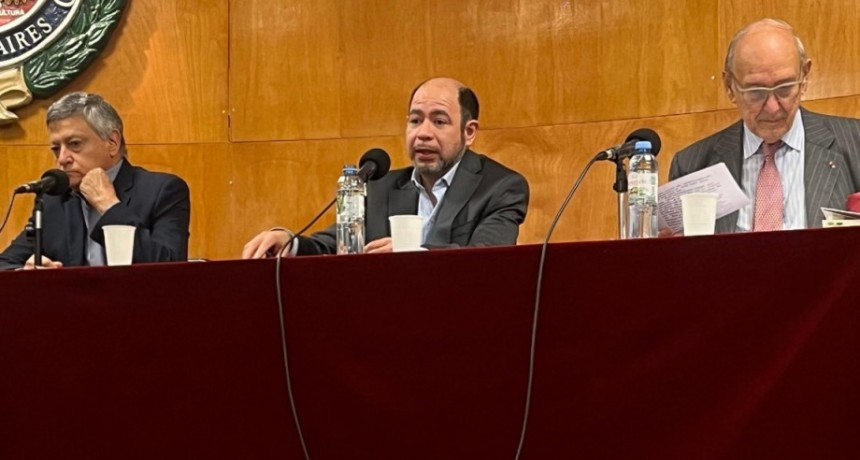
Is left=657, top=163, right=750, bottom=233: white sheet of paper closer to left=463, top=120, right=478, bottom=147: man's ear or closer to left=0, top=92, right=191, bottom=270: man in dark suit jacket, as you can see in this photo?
left=463, top=120, right=478, bottom=147: man's ear

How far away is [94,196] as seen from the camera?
3.42 m

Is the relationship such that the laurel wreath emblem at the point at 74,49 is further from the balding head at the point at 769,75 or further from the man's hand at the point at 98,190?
the balding head at the point at 769,75

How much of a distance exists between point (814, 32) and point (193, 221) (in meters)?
2.47

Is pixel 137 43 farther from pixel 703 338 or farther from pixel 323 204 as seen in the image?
pixel 703 338

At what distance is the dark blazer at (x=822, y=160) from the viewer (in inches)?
117

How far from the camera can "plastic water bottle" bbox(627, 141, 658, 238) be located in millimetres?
2520

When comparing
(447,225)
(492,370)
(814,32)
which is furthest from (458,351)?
(814,32)

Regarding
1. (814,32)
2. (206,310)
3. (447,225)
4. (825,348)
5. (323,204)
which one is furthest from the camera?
(323,204)

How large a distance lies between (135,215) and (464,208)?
38.2 inches

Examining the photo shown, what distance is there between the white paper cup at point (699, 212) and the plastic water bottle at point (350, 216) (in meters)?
0.94

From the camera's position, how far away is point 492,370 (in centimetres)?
212

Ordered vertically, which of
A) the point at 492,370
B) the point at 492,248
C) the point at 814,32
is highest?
the point at 814,32

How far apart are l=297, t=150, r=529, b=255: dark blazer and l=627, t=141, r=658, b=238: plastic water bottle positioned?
0.63 meters

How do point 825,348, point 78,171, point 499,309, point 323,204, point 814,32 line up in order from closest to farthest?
point 825,348 < point 499,309 < point 78,171 < point 814,32 < point 323,204
